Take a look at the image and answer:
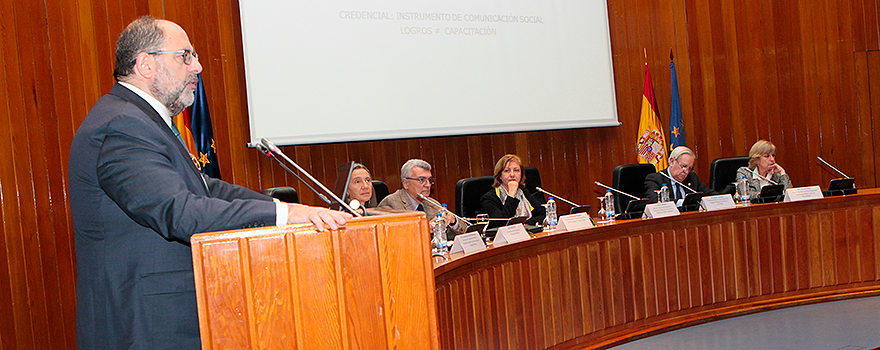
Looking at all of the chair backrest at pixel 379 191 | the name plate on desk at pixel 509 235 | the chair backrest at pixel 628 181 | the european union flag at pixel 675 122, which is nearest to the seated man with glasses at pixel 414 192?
the chair backrest at pixel 379 191

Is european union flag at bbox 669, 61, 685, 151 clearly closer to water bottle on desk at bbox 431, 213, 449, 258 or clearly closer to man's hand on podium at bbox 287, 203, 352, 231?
water bottle on desk at bbox 431, 213, 449, 258

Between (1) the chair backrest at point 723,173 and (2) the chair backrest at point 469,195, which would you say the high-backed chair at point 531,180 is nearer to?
(2) the chair backrest at point 469,195

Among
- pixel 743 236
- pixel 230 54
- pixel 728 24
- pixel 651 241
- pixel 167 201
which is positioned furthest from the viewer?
pixel 728 24

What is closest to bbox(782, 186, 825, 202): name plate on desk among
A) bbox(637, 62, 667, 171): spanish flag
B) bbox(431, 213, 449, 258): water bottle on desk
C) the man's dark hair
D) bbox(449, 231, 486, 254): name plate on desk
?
bbox(637, 62, 667, 171): spanish flag

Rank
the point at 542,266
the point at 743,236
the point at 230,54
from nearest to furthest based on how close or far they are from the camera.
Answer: the point at 542,266 → the point at 743,236 → the point at 230,54

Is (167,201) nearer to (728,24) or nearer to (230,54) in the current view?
(230,54)

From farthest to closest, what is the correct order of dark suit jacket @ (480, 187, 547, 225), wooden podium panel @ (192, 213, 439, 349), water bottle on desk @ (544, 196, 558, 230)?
dark suit jacket @ (480, 187, 547, 225) < water bottle on desk @ (544, 196, 558, 230) < wooden podium panel @ (192, 213, 439, 349)

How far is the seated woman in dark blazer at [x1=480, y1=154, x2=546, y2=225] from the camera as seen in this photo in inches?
158

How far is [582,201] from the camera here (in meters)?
5.78

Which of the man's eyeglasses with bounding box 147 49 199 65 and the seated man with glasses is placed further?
the seated man with glasses

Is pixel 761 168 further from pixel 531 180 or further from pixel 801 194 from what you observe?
pixel 531 180

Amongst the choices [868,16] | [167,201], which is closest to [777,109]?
[868,16]

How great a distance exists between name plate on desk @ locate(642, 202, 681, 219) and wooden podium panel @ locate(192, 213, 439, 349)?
268 centimetres

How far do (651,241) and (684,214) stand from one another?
0.96 ft
